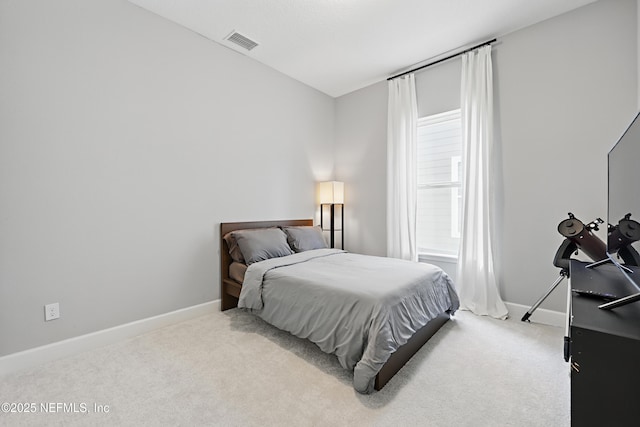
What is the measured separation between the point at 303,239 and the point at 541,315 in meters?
2.54

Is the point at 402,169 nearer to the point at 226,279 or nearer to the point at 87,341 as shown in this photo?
the point at 226,279

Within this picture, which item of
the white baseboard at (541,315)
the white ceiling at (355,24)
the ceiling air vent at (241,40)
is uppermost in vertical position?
the ceiling air vent at (241,40)

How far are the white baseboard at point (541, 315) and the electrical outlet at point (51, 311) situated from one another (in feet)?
13.1

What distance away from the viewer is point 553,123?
2584 millimetres

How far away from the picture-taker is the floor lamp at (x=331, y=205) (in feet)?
13.4

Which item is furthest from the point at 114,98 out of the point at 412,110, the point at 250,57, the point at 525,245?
the point at 525,245

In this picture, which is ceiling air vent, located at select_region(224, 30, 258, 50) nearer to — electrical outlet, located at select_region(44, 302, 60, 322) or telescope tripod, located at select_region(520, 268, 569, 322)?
electrical outlet, located at select_region(44, 302, 60, 322)

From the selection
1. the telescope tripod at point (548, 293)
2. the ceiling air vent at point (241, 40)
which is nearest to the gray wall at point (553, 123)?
the telescope tripod at point (548, 293)

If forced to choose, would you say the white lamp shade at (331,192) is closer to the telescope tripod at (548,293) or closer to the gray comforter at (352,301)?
the gray comforter at (352,301)

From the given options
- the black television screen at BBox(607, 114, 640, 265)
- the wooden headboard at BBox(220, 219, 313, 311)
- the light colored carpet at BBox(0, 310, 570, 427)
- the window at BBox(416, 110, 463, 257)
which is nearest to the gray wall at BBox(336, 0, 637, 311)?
the window at BBox(416, 110, 463, 257)

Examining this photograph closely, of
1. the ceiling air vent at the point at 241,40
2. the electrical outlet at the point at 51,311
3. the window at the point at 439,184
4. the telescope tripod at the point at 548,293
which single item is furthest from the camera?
the window at the point at 439,184

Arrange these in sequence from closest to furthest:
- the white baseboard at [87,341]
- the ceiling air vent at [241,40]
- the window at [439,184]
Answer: the white baseboard at [87,341], the ceiling air vent at [241,40], the window at [439,184]

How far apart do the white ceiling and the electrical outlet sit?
8.51 ft

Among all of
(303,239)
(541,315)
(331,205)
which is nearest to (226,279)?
(303,239)
